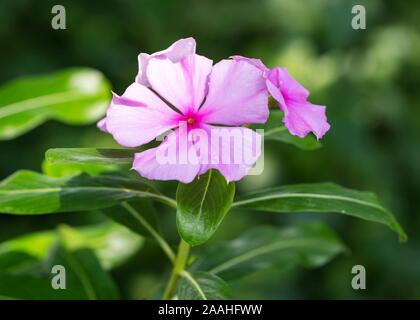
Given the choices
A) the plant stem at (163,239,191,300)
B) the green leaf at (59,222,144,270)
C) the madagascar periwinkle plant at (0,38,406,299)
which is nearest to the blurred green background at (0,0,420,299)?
the green leaf at (59,222,144,270)

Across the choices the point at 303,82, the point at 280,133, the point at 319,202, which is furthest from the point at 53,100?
the point at 303,82

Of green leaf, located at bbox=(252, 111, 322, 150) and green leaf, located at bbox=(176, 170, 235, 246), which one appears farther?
green leaf, located at bbox=(252, 111, 322, 150)

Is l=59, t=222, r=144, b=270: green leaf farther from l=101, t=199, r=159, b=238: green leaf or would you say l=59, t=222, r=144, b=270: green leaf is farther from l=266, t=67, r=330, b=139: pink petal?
l=266, t=67, r=330, b=139: pink petal

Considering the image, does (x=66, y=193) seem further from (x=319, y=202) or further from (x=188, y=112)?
(x=319, y=202)

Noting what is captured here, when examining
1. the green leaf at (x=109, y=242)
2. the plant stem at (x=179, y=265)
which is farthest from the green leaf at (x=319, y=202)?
the green leaf at (x=109, y=242)

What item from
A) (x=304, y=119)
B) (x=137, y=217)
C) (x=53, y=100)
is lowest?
(x=137, y=217)
